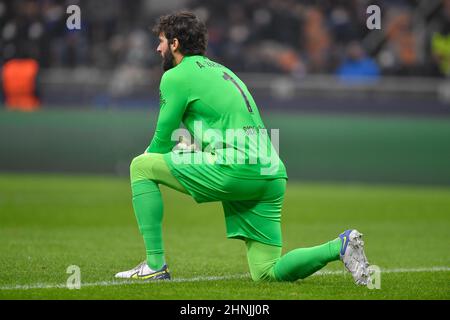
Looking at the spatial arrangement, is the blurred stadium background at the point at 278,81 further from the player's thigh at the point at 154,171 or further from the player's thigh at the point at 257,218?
the player's thigh at the point at 154,171

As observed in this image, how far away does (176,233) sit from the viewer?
1139cm

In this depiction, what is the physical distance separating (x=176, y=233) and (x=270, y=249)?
14.5ft

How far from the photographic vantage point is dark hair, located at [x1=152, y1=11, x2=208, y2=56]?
274 inches

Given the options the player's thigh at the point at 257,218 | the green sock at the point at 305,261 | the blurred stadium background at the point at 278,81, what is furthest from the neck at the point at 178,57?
the blurred stadium background at the point at 278,81

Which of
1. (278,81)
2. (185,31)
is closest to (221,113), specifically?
(185,31)

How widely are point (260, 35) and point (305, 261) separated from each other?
542 inches

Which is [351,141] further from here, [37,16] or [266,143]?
[266,143]

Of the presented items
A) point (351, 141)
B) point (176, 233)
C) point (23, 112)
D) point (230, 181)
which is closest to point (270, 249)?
point (230, 181)

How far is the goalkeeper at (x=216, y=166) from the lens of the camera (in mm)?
6738

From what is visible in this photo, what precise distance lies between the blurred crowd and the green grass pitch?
2.64 m

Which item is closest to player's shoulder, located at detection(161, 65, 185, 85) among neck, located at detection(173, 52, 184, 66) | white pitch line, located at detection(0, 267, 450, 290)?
neck, located at detection(173, 52, 184, 66)

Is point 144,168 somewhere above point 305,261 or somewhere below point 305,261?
above

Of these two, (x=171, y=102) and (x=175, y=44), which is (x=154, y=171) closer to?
(x=171, y=102)

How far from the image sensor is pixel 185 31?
6965mm
